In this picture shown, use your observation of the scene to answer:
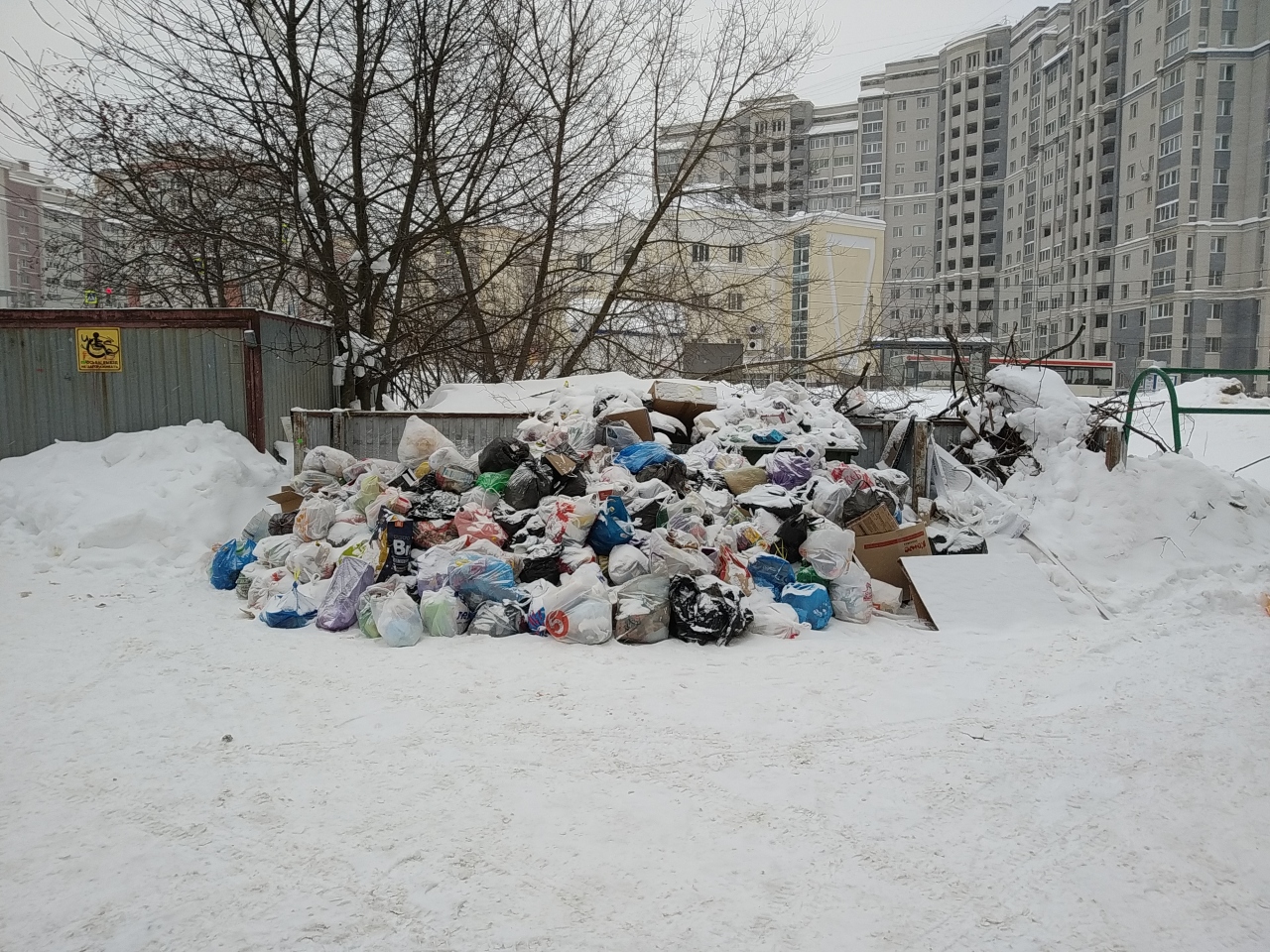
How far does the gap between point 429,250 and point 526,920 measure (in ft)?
33.4

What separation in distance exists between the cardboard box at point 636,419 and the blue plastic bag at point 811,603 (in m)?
2.10

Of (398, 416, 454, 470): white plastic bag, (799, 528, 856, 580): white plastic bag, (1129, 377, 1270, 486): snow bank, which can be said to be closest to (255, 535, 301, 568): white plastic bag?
(398, 416, 454, 470): white plastic bag

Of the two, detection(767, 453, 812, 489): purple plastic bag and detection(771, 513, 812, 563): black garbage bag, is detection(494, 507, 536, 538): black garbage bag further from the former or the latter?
detection(767, 453, 812, 489): purple plastic bag

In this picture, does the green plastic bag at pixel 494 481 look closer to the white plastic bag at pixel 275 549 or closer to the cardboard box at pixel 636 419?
the cardboard box at pixel 636 419

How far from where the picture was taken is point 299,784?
107 inches

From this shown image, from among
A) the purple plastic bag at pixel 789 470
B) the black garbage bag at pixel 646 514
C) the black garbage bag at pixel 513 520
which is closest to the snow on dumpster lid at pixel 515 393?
the purple plastic bag at pixel 789 470

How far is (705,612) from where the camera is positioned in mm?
4398

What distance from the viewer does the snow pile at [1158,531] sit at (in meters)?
5.11

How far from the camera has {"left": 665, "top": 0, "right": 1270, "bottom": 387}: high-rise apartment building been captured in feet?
160

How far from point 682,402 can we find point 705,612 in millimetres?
3303

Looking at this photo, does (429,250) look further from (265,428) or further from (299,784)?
(299,784)

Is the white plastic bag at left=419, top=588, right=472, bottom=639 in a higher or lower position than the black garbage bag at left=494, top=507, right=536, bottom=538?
lower

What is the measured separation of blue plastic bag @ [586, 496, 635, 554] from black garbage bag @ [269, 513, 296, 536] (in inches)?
92.6

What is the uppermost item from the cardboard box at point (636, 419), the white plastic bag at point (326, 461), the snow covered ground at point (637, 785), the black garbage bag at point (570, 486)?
the cardboard box at point (636, 419)
